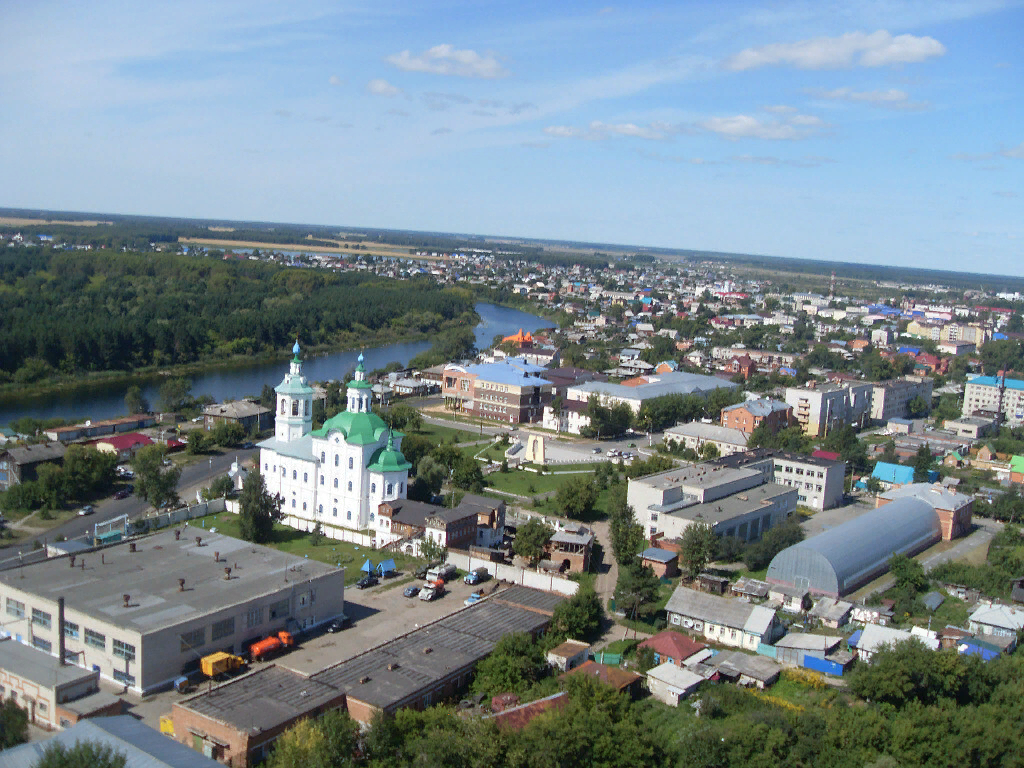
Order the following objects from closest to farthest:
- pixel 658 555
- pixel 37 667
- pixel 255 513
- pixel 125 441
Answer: pixel 37 667 → pixel 658 555 → pixel 255 513 → pixel 125 441

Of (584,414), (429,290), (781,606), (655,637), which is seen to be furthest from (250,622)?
(429,290)

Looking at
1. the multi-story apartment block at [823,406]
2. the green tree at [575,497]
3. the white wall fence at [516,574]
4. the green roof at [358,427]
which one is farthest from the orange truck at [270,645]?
the multi-story apartment block at [823,406]

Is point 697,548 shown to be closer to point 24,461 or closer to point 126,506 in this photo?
point 126,506

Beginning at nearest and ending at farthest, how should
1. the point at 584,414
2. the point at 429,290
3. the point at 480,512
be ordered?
1. the point at 480,512
2. the point at 584,414
3. the point at 429,290

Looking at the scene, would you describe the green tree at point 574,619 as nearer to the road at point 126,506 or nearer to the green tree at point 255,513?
the green tree at point 255,513

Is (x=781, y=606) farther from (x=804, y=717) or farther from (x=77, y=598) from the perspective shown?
(x=77, y=598)

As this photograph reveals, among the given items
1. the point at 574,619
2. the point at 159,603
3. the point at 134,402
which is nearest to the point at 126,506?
the point at 159,603

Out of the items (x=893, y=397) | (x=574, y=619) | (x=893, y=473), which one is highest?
(x=893, y=397)

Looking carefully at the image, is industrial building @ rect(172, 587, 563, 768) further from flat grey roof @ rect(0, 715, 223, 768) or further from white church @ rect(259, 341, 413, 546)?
white church @ rect(259, 341, 413, 546)
